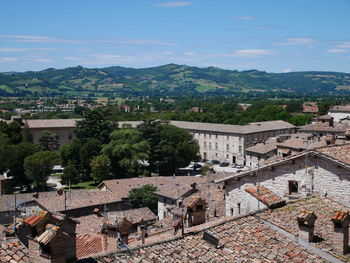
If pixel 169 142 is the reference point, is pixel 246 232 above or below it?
A: above

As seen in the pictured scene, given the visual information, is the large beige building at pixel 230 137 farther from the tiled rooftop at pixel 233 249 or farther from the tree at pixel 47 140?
the tiled rooftop at pixel 233 249

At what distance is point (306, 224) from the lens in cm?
1157

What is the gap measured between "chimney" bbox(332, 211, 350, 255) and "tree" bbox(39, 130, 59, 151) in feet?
266

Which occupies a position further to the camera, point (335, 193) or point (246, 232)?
point (335, 193)

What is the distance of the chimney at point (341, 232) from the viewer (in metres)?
11.1

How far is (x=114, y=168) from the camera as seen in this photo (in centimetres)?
7056

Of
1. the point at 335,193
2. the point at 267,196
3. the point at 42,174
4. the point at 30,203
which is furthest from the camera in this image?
the point at 42,174

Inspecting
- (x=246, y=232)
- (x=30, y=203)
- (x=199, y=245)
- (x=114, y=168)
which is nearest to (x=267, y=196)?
(x=246, y=232)

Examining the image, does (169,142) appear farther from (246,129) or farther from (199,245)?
(199,245)

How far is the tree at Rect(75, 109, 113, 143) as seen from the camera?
268 feet

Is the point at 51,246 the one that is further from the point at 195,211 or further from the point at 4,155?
the point at 4,155

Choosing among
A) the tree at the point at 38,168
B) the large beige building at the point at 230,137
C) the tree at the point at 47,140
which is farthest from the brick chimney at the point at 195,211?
the tree at the point at 47,140

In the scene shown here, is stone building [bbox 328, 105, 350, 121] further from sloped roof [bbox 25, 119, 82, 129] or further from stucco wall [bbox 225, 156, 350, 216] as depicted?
stucco wall [bbox 225, 156, 350, 216]

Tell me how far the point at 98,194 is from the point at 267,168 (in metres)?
30.8
